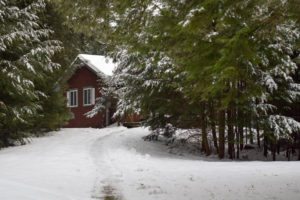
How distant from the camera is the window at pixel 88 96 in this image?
4200cm

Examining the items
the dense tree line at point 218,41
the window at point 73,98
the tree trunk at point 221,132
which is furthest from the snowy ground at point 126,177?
the window at point 73,98

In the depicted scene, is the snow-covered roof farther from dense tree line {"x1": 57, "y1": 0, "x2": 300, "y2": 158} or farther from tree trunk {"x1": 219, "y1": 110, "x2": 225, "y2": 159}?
dense tree line {"x1": 57, "y1": 0, "x2": 300, "y2": 158}

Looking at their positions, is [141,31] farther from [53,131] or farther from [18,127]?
[53,131]

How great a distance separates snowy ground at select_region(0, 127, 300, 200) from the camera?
1127 centimetres

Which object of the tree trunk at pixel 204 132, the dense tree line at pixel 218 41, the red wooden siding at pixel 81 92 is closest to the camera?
the dense tree line at pixel 218 41

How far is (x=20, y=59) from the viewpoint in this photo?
22.1 m

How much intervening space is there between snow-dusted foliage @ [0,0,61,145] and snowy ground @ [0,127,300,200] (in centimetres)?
194

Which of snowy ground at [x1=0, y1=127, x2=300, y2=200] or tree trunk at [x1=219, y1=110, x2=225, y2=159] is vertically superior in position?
tree trunk at [x1=219, y1=110, x2=225, y2=159]

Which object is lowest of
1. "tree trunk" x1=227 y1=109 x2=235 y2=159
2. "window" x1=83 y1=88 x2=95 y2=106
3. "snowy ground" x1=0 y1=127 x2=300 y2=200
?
"snowy ground" x1=0 y1=127 x2=300 y2=200

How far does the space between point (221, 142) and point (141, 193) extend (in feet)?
35.7

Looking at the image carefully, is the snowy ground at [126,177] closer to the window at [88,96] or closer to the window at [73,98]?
the window at [88,96]

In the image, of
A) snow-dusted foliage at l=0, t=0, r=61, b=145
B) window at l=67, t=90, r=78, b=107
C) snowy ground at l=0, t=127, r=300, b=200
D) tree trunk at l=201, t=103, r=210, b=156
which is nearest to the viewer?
snowy ground at l=0, t=127, r=300, b=200

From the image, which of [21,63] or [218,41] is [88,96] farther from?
[218,41]

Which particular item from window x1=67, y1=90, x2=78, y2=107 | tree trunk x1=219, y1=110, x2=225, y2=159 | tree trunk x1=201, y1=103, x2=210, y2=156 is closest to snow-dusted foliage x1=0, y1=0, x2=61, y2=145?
tree trunk x1=201, y1=103, x2=210, y2=156
